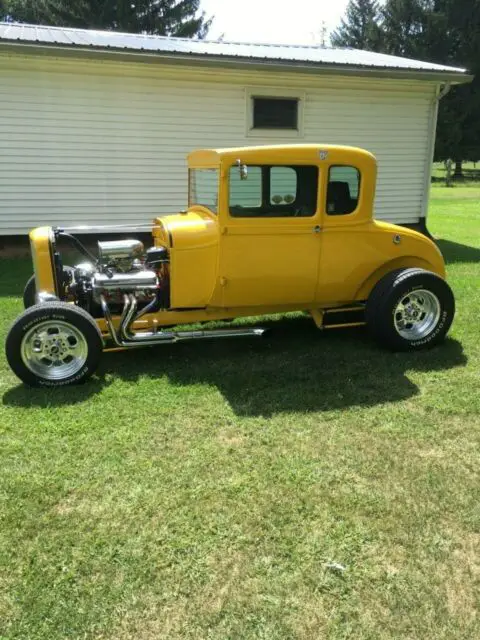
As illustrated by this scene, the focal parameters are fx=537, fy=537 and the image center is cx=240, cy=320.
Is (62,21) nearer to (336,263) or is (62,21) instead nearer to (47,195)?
(47,195)

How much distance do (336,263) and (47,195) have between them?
6591mm

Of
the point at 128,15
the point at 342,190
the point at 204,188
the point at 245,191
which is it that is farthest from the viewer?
the point at 128,15

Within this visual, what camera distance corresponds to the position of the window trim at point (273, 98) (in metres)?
9.98

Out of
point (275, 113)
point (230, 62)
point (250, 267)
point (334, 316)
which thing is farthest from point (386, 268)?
point (275, 113)

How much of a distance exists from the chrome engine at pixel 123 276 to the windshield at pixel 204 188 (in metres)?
0.63

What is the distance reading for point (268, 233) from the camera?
4742 millimetres

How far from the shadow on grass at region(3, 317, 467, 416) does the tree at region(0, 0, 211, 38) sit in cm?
3053

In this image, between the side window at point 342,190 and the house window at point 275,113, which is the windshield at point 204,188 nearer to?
the side window at point 342,190

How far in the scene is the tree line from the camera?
122 feet

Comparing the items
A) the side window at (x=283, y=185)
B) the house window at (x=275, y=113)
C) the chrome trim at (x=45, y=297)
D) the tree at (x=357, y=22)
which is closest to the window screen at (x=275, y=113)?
the house window at (x=275, y=113)

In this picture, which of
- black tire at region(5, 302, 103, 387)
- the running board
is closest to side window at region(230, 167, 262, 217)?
the running board

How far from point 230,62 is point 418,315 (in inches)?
243

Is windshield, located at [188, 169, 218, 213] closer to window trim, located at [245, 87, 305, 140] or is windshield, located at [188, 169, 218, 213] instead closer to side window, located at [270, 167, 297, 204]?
side window, located at [270, 167, 297, 204]

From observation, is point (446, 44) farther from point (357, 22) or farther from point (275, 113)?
point (275, 113)
